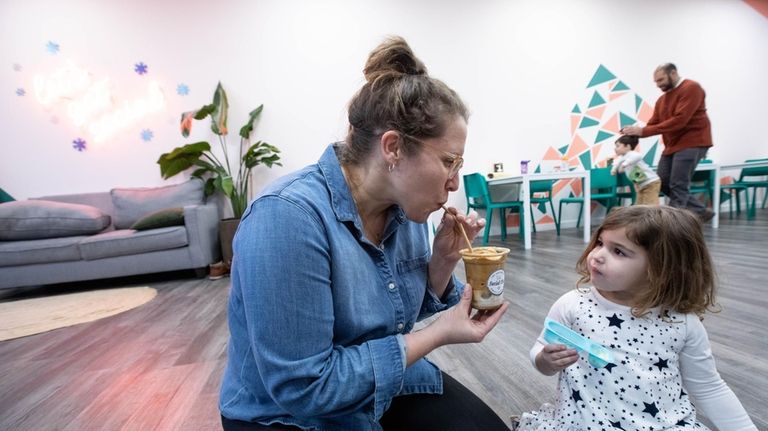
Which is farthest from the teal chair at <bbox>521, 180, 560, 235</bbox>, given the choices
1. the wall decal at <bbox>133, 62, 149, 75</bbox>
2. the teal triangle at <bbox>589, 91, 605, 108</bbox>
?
the wall decal at <bbox>133, 62, 149, 75</bbox>

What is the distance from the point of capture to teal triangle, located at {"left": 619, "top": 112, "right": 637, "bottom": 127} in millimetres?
4770

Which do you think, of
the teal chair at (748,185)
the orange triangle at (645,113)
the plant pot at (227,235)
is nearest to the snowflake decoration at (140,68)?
the plant pot at (227,235)

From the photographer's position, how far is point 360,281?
674mm

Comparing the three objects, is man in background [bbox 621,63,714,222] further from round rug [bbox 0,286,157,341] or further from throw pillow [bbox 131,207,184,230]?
round rug [bbox 0,286,157,341]

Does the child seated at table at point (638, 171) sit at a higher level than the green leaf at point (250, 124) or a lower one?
lower

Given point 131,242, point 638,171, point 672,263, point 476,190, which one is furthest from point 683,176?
point 131,242

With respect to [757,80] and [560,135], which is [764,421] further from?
[757,80]

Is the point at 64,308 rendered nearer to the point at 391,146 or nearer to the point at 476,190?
the point at 391,146

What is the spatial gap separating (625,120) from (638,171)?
1.57 m

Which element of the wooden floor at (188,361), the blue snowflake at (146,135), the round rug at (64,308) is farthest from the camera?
the blue snowflake at (146,135)

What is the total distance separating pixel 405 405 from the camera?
2.66 feet

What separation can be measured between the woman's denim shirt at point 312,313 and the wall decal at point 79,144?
13.7 feet

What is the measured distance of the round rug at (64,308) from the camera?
227cm

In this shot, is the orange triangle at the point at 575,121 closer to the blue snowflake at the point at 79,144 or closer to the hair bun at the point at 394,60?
the hair bun at the point at 394,60
